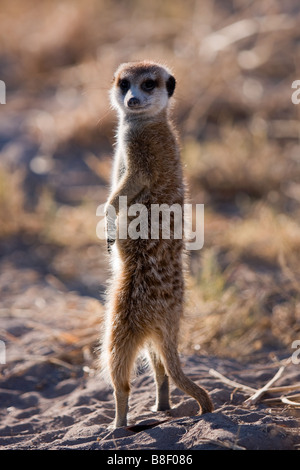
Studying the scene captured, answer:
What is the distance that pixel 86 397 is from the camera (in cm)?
342

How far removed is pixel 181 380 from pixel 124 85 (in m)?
1.57

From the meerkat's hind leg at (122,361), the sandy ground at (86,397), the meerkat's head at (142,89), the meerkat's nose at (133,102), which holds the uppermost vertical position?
the meerkat's head at (142,89)

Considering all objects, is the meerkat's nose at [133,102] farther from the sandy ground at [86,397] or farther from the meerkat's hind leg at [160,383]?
the sandy ground at [86,397]

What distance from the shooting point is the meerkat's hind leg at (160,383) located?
118 inches

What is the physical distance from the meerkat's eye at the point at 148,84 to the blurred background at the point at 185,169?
0.82m

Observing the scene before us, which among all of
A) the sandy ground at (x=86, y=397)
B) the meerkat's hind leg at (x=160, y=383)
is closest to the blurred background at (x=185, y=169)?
the sandy ground at (x=86, y=397)

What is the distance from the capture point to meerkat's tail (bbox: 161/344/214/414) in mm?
2721

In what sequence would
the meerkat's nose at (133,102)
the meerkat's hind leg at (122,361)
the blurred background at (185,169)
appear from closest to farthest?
the meerkat's hind leg at (122,361), the meerkat's nose at (133,102), the blurred background at (185,169)

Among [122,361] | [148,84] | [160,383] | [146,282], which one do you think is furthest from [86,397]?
[148,84]

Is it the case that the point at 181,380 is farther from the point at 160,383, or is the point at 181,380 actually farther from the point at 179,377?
the point at 160,383

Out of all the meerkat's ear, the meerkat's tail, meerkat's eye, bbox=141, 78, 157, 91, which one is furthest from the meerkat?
the meerkat's ear
